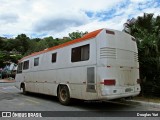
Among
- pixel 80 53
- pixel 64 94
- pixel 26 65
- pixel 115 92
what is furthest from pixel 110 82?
pixel 26 65

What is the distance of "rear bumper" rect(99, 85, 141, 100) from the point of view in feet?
30.2

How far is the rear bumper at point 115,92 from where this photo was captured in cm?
920

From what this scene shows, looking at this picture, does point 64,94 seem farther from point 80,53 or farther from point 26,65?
point 26,65

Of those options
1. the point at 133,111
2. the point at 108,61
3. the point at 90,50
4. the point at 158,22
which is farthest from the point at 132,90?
the point at 158,22

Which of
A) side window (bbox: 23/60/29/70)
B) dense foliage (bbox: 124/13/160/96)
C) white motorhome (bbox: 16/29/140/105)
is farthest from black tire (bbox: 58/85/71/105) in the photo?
side window (bbox: 23/60/29/70)

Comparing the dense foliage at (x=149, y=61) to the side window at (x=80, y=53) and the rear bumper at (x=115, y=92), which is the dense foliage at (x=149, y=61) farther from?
the side window at (x=80, y=53)

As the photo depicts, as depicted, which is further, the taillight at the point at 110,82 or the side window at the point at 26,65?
the side window at the point at 26,65

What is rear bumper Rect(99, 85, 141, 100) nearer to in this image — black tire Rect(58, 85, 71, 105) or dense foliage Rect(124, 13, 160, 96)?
black tire Rect(58, 85, 71, 105)

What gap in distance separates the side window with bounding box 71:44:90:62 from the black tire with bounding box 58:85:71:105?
1.48 metres

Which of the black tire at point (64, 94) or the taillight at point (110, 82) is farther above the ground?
the taillight at point (110, 82)

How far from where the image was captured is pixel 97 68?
9477mm

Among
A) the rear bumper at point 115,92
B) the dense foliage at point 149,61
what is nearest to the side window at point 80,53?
the rear bumper at point 115,92

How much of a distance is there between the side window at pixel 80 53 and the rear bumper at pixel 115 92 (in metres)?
1.64

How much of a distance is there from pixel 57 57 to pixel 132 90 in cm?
417
